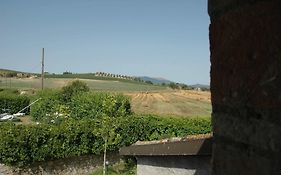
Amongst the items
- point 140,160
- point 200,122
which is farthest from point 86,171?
point 140,160

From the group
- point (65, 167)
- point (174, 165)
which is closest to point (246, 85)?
point (174, 165)

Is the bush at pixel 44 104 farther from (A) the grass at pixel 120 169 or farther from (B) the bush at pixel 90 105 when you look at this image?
(A) the grass at pixel 120 169

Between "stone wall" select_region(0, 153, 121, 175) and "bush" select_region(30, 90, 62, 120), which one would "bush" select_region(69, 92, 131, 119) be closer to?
"bush" select_region(30, 90, 62, 120)

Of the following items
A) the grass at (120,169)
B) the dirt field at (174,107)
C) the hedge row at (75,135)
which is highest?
the hedge row at (75,135)

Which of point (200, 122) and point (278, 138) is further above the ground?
point (278, 138)

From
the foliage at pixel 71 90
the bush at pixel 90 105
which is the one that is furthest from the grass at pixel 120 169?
the foliage at pixel 71 90

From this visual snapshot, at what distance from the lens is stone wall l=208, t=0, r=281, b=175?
138cm

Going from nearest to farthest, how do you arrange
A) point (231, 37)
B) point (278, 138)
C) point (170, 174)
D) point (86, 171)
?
point (278, 138) → point (231, 37) → point (170, 174) → point (86, 171)

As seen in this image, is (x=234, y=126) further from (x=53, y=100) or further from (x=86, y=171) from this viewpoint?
(x=53, y=100)

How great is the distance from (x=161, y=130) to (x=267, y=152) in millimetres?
22247

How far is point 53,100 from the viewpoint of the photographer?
43188mm

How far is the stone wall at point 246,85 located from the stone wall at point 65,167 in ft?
59.1

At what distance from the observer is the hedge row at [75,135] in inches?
717

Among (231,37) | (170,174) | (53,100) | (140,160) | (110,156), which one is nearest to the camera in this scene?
(231,37)
